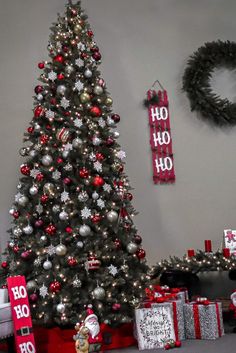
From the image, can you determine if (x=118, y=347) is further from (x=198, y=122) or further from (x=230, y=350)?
(x=198, y=122)

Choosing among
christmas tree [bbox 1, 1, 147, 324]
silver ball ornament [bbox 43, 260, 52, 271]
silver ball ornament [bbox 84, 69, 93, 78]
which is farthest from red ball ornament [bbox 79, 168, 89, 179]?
silver ball ornament [bbox 84, 69, 93, 78]

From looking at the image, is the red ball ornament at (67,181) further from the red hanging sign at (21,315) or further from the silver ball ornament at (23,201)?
the red hanging sign at (21,315)

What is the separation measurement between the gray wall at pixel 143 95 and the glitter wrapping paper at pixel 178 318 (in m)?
1.29

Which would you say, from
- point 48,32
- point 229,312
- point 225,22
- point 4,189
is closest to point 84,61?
point 48,32

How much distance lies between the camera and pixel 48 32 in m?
6.20

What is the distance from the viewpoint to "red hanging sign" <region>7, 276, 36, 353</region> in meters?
4.39

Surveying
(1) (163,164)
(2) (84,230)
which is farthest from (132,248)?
(1) (163,164)

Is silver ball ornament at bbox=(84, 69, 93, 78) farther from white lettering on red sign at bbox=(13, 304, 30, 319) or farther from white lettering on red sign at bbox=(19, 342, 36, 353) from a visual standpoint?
white lettering on red sign at bbox=(19, 342, 36, 353)

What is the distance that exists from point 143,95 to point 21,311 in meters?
2.88

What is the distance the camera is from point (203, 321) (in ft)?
15.7

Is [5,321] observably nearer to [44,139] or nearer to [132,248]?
[132,248]

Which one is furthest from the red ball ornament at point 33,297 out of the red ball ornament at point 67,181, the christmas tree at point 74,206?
the red ball ornament at point 67,181

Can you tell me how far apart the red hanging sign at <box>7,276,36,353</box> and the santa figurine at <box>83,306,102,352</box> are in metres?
0.49

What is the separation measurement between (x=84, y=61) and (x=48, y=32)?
1332 millimetres
